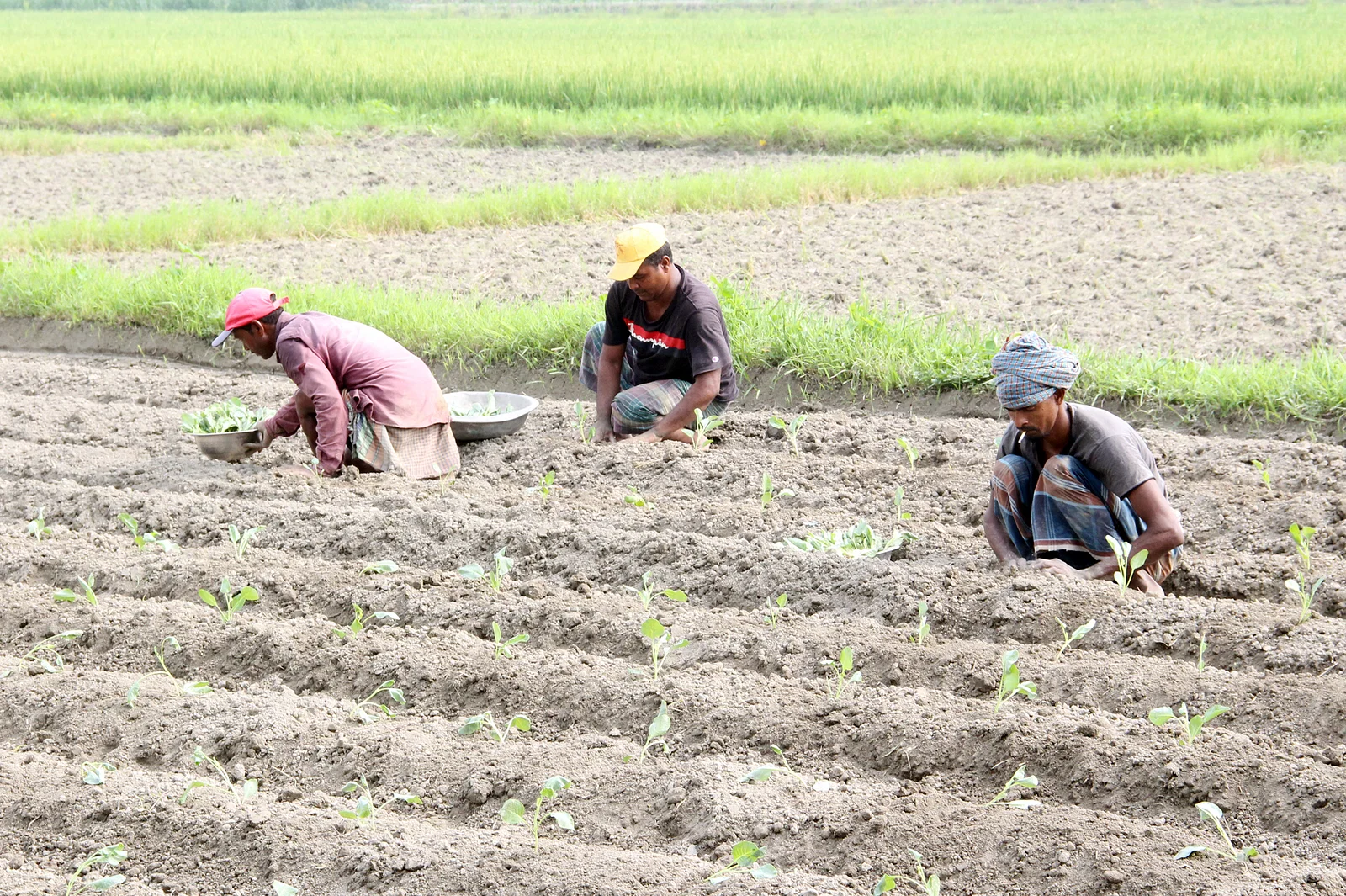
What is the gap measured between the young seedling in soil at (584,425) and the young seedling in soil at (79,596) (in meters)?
2.20

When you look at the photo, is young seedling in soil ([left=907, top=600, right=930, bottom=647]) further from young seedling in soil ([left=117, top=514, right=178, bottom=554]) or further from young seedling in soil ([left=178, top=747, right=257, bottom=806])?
young seedling in soil ([left=117, top=514, right=178, bottom=554])

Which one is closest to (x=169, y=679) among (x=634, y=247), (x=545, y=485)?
(x=545, y=485)

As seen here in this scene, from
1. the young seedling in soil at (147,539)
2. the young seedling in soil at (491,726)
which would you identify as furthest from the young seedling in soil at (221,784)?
the young seedling in soil at (147,539)

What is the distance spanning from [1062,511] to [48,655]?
301 cm

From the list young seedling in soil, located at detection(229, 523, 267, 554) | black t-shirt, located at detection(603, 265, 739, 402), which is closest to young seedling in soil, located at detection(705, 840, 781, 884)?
young seedling in soil, located at detection(229, 523, 267, 554)

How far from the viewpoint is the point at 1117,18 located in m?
26.1

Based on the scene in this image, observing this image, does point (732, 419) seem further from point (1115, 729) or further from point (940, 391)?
point (1115, 729)

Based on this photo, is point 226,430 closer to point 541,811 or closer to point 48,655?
point 48,655

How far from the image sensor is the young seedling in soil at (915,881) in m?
2.56

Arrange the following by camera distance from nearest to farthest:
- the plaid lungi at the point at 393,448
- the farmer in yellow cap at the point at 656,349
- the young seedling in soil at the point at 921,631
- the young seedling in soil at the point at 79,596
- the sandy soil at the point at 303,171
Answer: the young seedling in soil at the point at 921,631
the young seedling in soil at the point at 79,596
the farmer in yellow cap at the point at 656,349
the plaid lungi at the point at 393,448
the sandy soil at the point at 303,171

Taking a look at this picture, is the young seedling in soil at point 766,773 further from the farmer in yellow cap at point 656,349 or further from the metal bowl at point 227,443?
the metal bowl at point 227,443

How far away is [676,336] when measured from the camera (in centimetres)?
555

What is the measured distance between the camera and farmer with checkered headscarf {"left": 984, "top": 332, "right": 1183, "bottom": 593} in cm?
368

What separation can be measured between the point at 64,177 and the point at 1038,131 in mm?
9689
